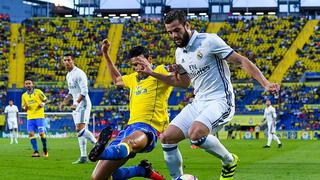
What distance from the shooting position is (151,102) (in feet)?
32.5

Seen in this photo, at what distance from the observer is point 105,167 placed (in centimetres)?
946

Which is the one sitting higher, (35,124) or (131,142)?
(131,142)

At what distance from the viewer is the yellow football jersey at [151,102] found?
9.84 metres

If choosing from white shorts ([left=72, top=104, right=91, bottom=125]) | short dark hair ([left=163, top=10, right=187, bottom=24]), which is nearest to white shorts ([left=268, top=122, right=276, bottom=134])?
white shorts ([left=72, top=104, right=91, bottom=125])

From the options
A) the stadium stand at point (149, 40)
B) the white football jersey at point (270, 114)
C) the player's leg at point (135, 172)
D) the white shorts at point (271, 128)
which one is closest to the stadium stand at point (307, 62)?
the stadium stand at point (149, 40)

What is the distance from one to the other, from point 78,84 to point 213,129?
9.08m

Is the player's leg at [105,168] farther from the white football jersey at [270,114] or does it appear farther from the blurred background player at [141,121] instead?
the white football jersey at [270,114]

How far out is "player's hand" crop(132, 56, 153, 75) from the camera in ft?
30.3

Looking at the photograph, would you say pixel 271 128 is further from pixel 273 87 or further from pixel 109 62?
pixel 273 87

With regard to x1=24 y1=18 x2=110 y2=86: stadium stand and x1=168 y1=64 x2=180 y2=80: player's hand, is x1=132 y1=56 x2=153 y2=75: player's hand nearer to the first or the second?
x1=168 y1=64 x2=180 y2=80: player's hand

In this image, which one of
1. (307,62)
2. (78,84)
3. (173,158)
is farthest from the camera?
(307,62)

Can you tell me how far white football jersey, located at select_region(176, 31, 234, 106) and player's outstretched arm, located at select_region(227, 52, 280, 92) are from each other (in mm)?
166

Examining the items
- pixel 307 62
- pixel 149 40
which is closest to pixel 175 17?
pixel 307 62

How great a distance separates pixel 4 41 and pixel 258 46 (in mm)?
25475
